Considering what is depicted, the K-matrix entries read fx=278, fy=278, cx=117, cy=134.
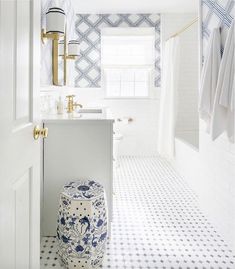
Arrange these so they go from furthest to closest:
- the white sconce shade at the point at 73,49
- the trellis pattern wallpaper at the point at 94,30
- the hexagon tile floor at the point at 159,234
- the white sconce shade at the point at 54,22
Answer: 1. the trellis pattern wallpaper at the point at 94,30
2. the white sconce shade at the point at 73,49
3. the white sconce shade at the point at 54,22
4. the hexagon tile floor at the point at 159,234

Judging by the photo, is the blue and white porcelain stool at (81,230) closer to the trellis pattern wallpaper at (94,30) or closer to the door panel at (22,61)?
the door panel at (22,61)

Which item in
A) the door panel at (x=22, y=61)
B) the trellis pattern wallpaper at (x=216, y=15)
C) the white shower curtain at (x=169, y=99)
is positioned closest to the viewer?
the door panel at (x=22, y=61)

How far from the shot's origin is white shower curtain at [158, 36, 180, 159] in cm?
425

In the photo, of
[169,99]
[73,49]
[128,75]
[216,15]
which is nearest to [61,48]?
[73,49]

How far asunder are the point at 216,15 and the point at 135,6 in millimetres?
2759

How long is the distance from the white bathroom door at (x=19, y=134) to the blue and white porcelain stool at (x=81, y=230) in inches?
15.1

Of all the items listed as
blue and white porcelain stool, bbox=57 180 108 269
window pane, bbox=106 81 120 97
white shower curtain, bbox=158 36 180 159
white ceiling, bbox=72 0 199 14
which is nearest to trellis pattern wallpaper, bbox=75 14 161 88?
white ceiling, bbox=72 0 199 14

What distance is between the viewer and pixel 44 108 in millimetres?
2553

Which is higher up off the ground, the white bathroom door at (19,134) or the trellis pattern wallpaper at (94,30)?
the trellis pattern wallpaper at (94,30)

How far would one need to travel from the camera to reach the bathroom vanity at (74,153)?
2.05 m

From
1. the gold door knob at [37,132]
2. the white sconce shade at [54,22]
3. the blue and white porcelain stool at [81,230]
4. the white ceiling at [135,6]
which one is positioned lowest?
the blue and white porcelain stool at [81,230]

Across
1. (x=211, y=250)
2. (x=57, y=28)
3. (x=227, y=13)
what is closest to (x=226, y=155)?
(x=211, y=250)

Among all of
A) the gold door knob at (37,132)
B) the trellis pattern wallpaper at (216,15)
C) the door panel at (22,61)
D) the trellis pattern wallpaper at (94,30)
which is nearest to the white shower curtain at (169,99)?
the trellis pattern wallpaper at (94,30)

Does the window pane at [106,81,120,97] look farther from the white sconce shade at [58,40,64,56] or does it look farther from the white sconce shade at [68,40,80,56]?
the white sconce shade at [58,40,64,56]
